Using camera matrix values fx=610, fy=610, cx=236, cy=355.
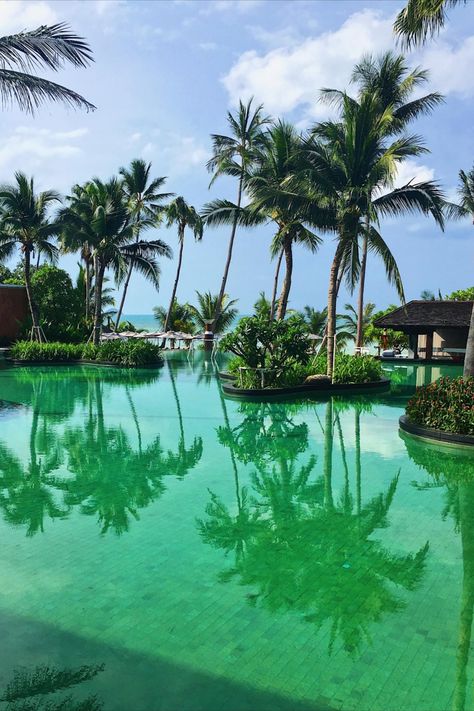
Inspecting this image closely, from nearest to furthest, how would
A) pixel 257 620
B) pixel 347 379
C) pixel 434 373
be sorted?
1. pixel 257 620
2. pixel 347 379
3. pixel 434 373

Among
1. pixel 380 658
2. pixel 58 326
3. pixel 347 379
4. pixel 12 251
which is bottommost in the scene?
pixel 380 658

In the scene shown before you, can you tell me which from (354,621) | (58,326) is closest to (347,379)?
(354,621)

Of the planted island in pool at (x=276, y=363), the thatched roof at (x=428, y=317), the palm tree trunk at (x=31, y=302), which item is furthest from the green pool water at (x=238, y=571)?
the thatched roof at (x=428, y=317)

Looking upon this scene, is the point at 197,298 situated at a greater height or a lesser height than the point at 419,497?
greater


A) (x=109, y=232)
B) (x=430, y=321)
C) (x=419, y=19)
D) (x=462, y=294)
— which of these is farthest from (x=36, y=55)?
(x=462, y=294)

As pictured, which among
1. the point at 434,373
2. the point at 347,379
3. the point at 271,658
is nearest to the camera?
the point at 271,658

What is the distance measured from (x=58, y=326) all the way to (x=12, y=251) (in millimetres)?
4282

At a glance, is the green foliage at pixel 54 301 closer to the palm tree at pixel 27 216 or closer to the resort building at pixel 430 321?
the palm tree at pixel 27 216

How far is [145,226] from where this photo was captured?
94.4 ft

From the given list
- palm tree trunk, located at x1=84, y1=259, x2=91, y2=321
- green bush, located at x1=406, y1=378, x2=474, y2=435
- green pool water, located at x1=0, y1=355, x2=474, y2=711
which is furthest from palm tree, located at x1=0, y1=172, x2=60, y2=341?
green bush, located at x1=406, y1=378, x2=474, y2=435

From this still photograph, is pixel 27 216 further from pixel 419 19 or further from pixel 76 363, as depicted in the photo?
pixel 419 19

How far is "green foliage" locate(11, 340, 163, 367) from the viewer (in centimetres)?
2377

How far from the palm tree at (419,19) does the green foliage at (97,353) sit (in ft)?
49.8

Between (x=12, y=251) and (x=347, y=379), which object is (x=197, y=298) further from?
(x=347, y=379)
